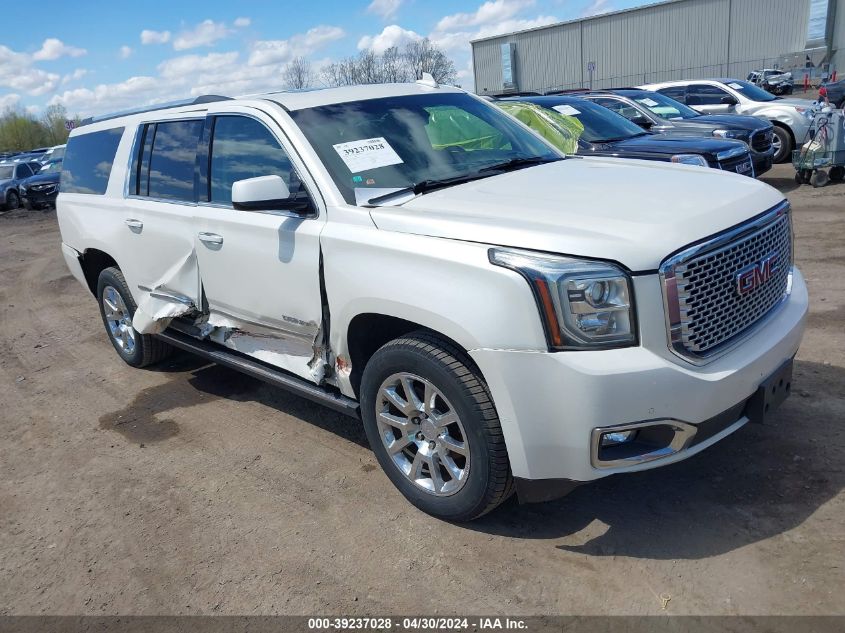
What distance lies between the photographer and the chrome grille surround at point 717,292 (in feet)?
8.93

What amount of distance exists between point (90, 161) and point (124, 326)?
4.56ft

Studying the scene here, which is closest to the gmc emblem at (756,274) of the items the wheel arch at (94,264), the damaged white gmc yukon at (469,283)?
the damaged white gmc yukon at (469,283)

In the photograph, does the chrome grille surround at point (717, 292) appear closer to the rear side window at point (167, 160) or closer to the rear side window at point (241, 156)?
the rear side window at point (241, 156)

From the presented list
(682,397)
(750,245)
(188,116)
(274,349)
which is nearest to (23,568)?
(274,349)

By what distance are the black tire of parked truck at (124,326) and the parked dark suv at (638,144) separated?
500 centimetres

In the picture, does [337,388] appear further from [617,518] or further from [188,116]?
[188,116]

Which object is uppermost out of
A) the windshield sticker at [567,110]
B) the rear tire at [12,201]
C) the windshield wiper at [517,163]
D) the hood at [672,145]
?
the windshield wiper at [517,163]

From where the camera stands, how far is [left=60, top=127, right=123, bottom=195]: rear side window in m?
5.57

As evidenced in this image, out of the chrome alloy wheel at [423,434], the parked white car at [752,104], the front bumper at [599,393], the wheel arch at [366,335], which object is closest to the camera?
the front bumper at [599,393]

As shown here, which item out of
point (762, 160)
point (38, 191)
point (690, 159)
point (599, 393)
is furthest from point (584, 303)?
point (38, 191)

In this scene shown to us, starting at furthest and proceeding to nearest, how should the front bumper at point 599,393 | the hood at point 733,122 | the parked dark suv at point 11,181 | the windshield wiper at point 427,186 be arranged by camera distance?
the parked dark suv at point 11,181
the hood at point 733,122
the windshield wiper at point 427,186
the front bumper at point 599,393

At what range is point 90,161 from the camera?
5855 mm

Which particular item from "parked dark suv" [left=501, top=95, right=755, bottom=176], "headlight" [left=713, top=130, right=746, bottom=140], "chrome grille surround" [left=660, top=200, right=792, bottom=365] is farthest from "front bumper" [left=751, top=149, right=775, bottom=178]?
"chrome grille surround" [left=660, top=200, right=792, bottom=365]

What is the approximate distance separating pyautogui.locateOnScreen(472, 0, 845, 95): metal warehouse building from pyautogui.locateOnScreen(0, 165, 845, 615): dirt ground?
153 feet
